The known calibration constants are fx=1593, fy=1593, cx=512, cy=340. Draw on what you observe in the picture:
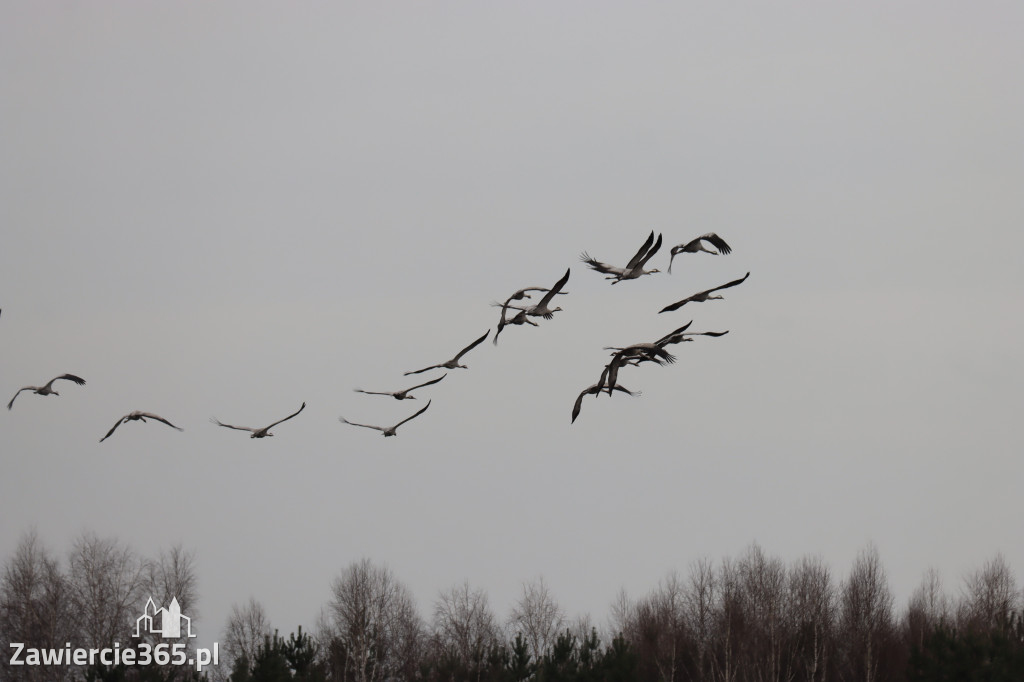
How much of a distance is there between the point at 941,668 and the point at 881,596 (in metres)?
20.8

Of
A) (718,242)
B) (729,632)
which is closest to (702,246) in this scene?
(718,242)

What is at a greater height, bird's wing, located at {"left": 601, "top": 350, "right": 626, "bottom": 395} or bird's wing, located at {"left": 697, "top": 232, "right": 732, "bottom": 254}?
bird's wing, located at {"left": 697, "top": 232, "right": 732, "bottom": 254}

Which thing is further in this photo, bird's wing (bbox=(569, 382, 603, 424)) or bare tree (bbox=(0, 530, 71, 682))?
bare tree (bbox=(0, 530, 71, 682))

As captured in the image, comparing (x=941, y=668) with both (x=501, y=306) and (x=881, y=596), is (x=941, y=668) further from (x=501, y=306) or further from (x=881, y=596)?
(x=501, y=306)

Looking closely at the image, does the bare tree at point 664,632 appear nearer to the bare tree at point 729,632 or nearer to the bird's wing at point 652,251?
the bare tree at point 729,632

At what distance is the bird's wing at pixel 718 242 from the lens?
90.6ft

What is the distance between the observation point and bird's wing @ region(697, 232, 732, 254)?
90.6 feet

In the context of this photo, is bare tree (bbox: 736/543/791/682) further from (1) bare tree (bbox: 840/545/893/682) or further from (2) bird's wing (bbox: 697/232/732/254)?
(2) bird's wing (bbox: 697/232/732/254)

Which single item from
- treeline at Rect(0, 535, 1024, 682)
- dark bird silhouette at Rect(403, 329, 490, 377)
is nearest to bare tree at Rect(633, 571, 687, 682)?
treeline at Rect(0, 535, 1024, 682)

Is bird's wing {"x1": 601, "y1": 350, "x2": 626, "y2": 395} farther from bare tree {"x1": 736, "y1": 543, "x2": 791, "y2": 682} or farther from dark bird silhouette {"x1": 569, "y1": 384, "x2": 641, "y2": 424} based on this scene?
bare tree {"x1": 736, "y1": 543, "x2": 791, "y2": 682}

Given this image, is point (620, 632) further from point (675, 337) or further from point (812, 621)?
point (675, 337)

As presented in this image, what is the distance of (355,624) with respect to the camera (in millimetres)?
84688

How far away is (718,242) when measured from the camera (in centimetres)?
2783

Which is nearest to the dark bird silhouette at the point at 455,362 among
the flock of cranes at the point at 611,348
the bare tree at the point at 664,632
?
the flock of cranes at the point at 611,348
